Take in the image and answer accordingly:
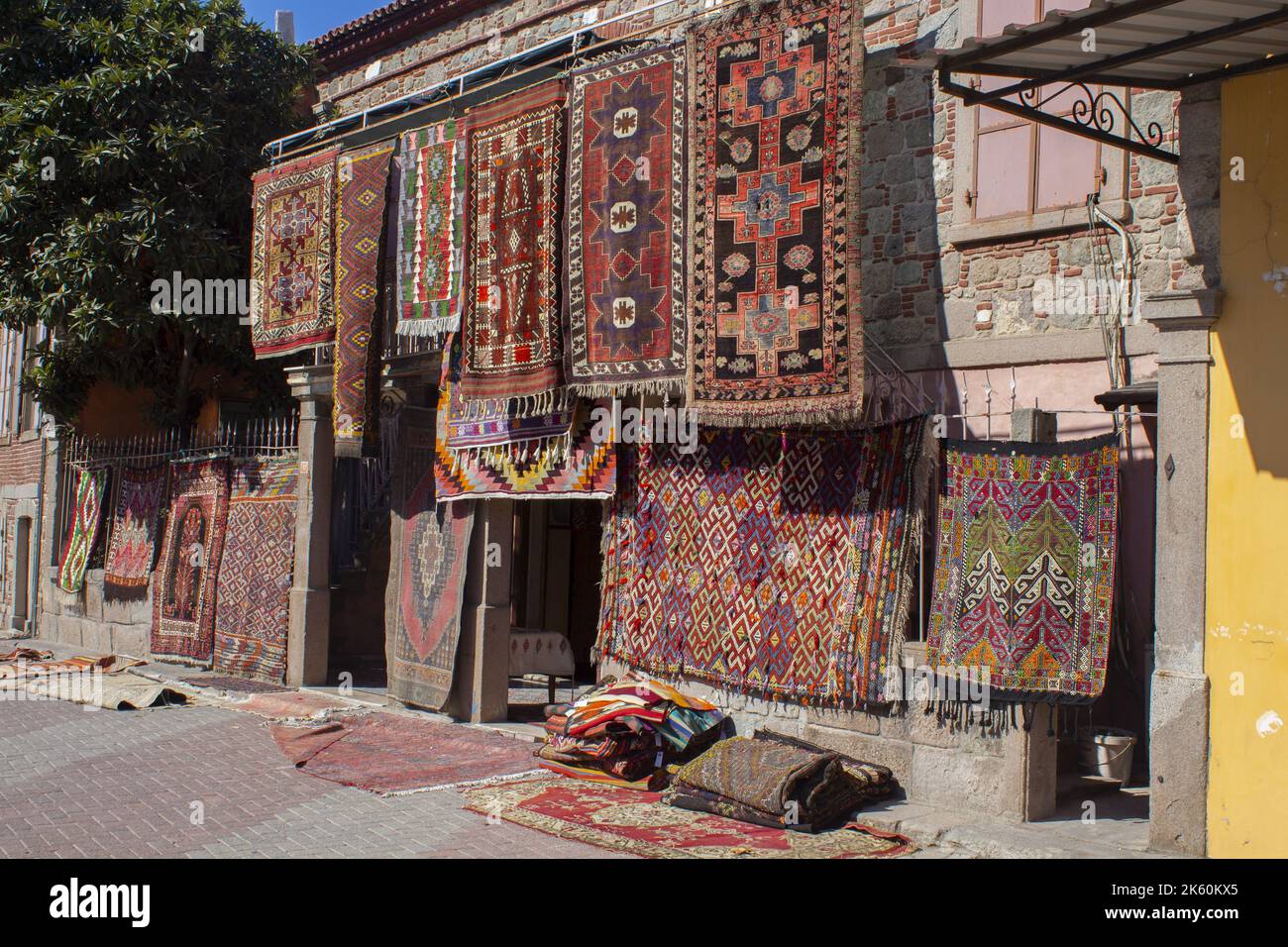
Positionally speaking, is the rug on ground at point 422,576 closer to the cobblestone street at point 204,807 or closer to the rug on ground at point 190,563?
the cobblestone street at point 204,807

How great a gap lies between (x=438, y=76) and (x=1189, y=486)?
12.0 metres

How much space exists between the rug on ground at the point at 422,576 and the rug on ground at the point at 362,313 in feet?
1.80

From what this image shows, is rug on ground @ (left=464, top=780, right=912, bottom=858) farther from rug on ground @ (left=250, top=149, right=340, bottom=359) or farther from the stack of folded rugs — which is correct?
rug on ground @ (left=250, top=149, right=340, bottom=359)

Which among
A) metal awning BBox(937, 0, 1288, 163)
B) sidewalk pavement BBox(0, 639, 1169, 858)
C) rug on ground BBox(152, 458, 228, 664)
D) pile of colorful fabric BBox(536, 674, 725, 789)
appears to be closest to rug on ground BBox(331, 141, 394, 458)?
sidewalk pavement BBox(0, 639, 1169, 858)

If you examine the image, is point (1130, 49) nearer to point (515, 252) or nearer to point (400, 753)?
point (515, 252)

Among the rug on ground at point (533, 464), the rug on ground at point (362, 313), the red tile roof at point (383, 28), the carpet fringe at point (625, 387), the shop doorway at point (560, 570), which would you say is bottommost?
the shop doorway at point (560, 570)

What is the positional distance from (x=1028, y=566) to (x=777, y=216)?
2887 millimetres

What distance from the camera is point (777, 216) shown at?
27.8 feet

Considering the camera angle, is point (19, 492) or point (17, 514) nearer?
point (19, 492)

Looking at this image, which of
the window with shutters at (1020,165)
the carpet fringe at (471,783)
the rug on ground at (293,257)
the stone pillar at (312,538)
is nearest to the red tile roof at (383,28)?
the rug on ground at (293,257)

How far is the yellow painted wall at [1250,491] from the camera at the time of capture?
619cm

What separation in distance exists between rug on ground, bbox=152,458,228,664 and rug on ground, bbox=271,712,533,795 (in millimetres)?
4132

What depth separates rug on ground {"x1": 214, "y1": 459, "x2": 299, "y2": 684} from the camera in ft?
44.6

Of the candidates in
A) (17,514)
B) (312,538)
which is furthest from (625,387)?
(17,514)
